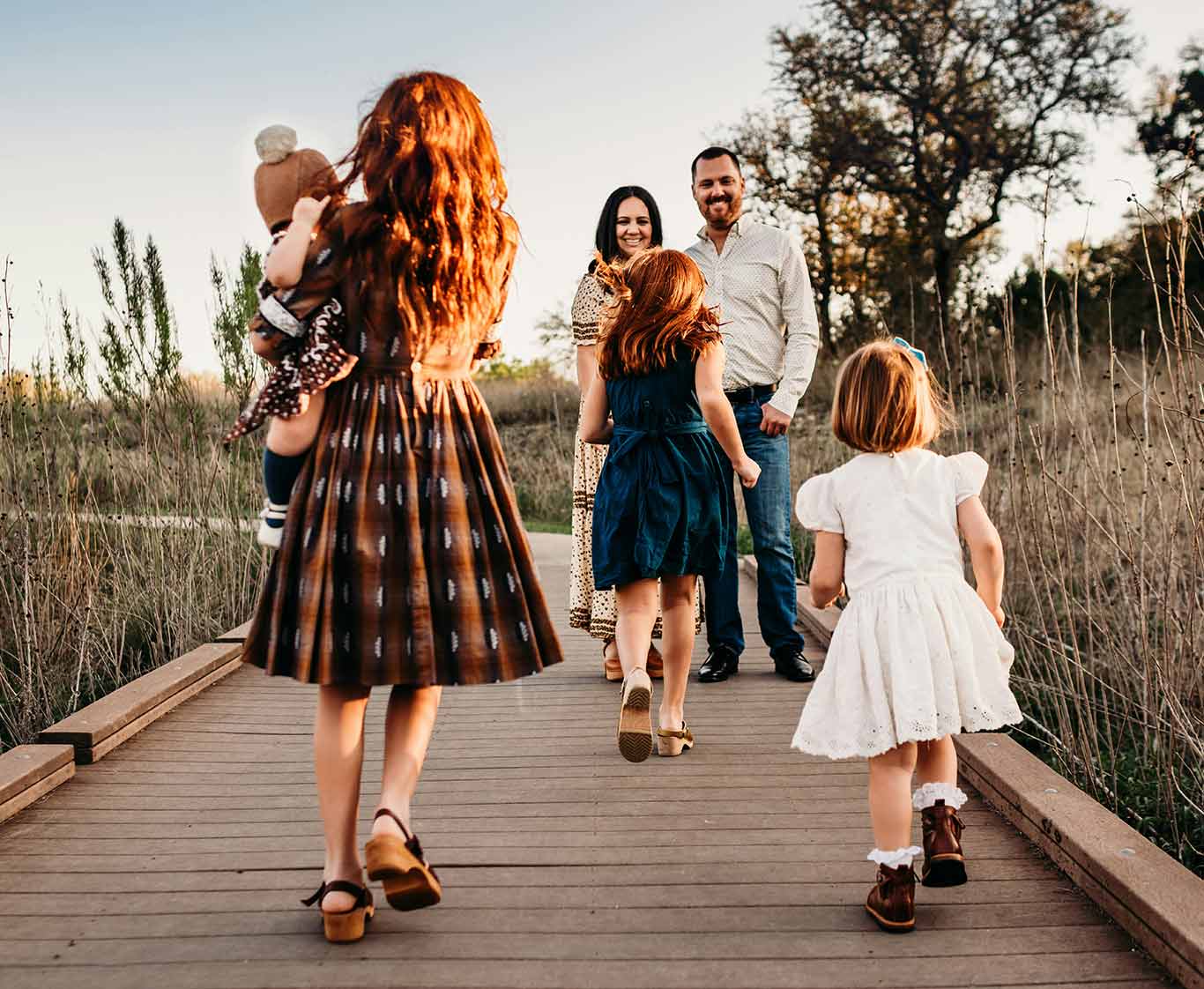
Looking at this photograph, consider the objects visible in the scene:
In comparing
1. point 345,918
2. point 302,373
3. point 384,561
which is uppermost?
point 302,373

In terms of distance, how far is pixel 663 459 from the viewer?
3807 millimetres

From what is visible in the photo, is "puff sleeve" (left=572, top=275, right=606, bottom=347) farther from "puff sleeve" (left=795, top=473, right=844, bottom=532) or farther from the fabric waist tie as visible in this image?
"puff sleeve" (left=795, top=473, right=844, bottom=532)

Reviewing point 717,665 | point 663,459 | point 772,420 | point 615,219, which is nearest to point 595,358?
point 615,219

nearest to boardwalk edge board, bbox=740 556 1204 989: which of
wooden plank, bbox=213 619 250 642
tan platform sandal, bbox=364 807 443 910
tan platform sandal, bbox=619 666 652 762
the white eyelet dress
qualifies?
the white eyelet dress

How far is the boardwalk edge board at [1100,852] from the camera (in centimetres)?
220

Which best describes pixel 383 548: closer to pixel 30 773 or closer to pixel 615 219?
pixel 30 773

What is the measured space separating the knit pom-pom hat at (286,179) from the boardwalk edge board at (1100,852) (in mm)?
2105

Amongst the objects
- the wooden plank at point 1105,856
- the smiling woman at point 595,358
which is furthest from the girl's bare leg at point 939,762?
the smiling woman at point 595,358

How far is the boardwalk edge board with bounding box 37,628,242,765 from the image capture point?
377 cm

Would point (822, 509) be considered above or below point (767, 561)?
above

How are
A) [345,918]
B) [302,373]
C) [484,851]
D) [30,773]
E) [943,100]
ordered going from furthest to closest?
[943,100]
[30,773]
[484,851]
[345,918]
[302,373]

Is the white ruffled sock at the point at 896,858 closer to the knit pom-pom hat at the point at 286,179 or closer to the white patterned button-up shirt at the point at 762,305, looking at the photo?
the knit pom-pom hat at the point at 286,179

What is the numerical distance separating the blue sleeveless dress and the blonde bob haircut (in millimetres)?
1192

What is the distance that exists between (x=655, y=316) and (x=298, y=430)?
1.52m
